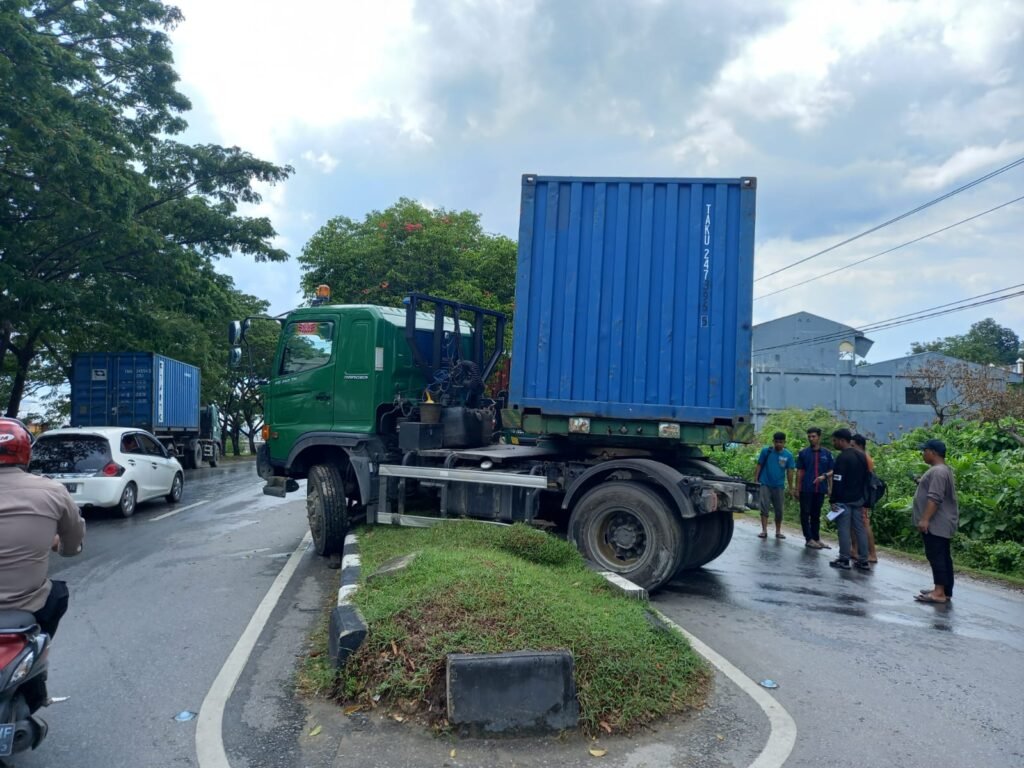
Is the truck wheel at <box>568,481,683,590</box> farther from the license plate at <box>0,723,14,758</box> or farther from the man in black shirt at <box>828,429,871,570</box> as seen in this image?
the license plate at <box>0,723,14,758</box>

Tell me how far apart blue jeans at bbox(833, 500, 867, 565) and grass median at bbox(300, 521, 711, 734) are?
4.83 m

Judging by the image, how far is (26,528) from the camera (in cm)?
348

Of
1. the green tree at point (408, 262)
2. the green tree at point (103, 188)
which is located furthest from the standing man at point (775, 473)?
the green tree at point (103, 188)

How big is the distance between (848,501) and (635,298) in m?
3.84

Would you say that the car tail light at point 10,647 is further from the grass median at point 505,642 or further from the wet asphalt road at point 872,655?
the wet asphalt road at point 872,655

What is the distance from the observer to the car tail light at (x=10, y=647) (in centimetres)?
329

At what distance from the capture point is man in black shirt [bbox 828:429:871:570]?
9141 mm

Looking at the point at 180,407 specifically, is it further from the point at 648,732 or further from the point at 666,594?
the point at 648,732

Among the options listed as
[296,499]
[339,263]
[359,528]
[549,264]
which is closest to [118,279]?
[339,263]

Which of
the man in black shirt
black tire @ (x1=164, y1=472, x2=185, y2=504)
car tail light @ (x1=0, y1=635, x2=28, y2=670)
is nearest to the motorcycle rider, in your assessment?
car tail light @ (x1=0, y1=635, x2=28, y2=670)

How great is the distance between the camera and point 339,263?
2111cm

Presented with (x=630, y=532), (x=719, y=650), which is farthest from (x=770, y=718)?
(x=630, y=532)

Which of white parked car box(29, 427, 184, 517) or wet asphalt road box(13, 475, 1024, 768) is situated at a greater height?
white parked car box(29, 427, 184, 517)

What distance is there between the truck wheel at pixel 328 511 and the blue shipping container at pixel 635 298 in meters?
2.44
